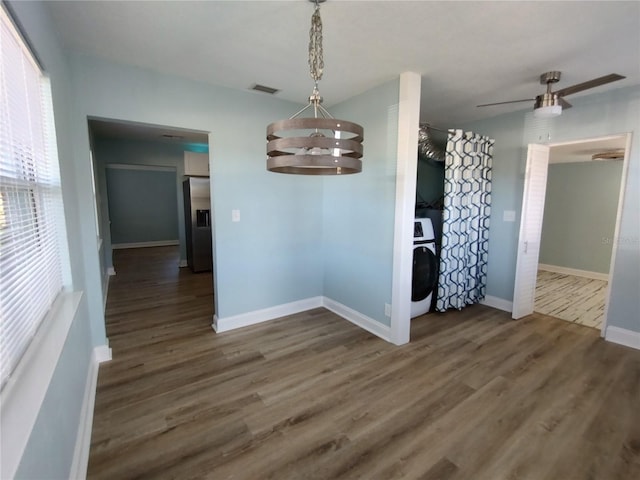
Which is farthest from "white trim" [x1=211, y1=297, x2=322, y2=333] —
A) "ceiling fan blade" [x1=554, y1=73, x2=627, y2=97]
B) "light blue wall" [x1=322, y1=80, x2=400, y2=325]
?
"ceiling fan blade" [x1=554, y1=73, x2=627, y2=97]


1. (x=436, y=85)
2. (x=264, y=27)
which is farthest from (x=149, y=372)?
(x=436, y=85)

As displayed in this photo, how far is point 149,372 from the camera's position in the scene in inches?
96.0

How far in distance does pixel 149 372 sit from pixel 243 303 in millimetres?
1086

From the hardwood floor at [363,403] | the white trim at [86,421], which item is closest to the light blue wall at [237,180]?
the hardwood floor at [363,403]

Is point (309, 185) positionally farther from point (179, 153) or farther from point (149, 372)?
point (179, 153)

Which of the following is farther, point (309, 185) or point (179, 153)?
point (179, 153)

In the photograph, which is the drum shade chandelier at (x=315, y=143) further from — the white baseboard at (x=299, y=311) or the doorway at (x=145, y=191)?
the doorway at (x=145, y=191)

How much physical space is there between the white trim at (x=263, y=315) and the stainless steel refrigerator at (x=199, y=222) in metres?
2.70

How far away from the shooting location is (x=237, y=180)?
3.10 metres

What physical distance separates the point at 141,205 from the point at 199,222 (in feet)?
12.6

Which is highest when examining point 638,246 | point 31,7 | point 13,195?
point 31,7

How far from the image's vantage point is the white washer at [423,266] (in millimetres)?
3449

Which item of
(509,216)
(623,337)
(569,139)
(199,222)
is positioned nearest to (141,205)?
(199,222)

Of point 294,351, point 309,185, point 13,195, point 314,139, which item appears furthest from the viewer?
point 309,185
